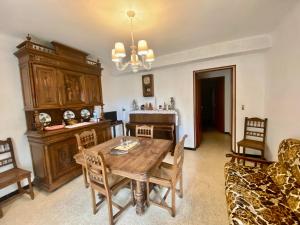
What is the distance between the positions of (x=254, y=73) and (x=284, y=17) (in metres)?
1.17

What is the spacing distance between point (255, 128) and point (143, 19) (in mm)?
3113

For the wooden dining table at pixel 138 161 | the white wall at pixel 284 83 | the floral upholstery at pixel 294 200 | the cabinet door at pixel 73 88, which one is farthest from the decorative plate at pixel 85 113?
the white wall at pixel 284 83

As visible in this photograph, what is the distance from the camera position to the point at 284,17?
7.04ft

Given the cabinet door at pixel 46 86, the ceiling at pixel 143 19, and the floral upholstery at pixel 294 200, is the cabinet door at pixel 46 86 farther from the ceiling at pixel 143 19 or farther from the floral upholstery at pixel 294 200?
the floral upholstery at pixel 294 200

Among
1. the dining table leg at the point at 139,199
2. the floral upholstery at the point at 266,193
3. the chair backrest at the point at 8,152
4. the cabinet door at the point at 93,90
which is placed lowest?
the dining table leg at the point at 139,199

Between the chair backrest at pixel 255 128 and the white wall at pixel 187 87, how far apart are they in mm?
155

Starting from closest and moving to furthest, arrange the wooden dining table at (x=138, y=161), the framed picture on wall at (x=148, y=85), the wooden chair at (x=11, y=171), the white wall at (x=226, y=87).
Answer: the wooden dining table at (x=138, y=161) < the wooden chair at (x=11, y=171) < the framed picture on wall at (x=148, y=85) < the white wall at (x=226, y=87)

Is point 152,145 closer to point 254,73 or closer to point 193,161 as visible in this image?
point 193,161

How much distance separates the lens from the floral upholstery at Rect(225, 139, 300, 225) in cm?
120

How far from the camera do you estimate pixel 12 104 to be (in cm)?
239

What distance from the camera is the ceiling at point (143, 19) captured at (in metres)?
1.73

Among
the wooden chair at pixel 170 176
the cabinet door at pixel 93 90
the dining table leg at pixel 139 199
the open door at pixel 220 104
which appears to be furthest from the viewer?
the open door at pixel 220 104

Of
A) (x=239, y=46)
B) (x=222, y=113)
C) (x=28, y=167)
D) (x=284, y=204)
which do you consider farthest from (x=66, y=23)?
(x=222, y=113)

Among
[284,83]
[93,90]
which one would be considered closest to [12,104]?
[93,90]
